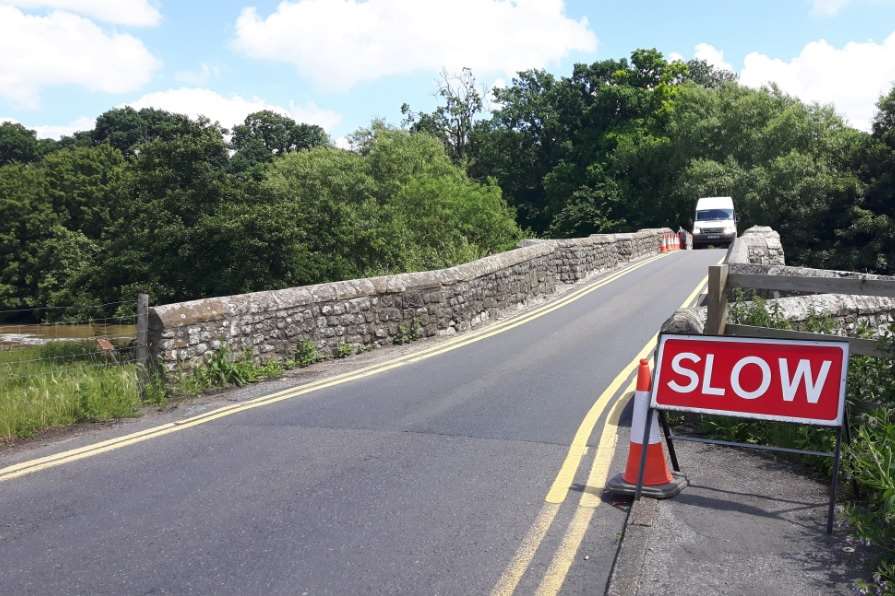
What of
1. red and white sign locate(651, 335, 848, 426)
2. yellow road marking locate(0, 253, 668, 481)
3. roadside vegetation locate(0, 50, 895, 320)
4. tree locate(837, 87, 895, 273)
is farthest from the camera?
tree locate(837, 87, 895, 273)

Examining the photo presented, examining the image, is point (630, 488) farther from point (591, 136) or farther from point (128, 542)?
point (591, 136)

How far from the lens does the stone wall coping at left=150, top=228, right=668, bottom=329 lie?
32.1ft

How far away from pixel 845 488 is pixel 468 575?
3.13 m

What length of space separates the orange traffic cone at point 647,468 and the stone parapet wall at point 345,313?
6048mm

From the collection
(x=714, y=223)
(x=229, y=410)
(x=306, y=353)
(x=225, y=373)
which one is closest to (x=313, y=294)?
(x=306, y=353)

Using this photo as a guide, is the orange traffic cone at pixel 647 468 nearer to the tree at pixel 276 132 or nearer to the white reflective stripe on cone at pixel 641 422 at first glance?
the white reflective stripe on cone at pixel 641 422

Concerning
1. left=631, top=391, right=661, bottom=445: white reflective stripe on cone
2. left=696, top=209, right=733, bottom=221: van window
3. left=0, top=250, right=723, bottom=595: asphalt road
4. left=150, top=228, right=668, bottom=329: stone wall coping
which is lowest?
left=0, top=250, right=723, bottom=595: asphalt road

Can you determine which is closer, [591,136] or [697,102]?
[697,102]

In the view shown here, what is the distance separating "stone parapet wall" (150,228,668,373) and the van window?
20.3 m

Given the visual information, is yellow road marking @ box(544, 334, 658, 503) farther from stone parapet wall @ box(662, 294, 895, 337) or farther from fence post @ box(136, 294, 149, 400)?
fence post @ box(136, 294, 149, 400)

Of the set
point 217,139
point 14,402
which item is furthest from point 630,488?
point 217,139

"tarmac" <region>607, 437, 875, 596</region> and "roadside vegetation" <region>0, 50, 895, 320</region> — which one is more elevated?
"roadside vegetation" <region>0, 50, 895, 320</region>

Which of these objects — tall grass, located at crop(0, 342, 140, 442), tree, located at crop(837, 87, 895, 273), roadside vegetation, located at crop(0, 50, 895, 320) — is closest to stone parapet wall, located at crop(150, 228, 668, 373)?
tall grass, located at crop(0, 342, 140, 442)

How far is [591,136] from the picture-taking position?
66.2 metres
